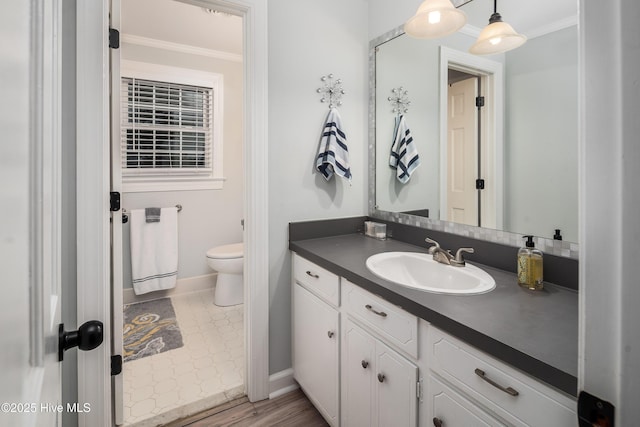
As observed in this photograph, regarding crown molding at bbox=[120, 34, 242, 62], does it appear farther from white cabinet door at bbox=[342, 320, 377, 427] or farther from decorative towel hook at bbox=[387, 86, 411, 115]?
white cabinet door at bbox=[342, 320, 377, 427]

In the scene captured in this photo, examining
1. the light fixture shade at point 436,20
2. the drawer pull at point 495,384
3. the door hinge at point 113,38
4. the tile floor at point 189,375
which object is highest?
the light fixture shade at point 436,20

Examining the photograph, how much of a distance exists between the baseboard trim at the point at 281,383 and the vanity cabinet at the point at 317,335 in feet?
0.17

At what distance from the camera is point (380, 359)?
1.23 metres

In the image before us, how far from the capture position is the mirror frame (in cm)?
122

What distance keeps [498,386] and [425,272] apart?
28.7 inches

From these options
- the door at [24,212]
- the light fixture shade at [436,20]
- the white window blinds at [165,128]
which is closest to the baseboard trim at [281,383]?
the door at [24,212]

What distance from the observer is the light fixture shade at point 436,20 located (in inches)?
54.6

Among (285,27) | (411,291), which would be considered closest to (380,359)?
(411,291)

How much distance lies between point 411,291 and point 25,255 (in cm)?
103

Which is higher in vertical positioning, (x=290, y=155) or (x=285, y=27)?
(x=285, y=27)

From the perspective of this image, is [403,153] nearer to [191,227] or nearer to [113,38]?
[113,38]

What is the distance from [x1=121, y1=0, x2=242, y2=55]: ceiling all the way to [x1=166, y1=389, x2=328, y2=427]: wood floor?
2712 millimetres

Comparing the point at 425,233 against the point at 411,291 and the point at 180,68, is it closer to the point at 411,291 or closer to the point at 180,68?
the point at 411,291

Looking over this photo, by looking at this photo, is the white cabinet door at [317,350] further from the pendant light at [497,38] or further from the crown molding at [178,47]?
the crown molding at [178,47]
